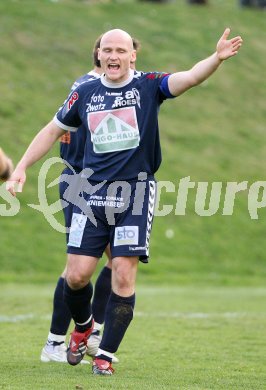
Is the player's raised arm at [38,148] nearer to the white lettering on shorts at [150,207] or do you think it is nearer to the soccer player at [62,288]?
the soccer player at [62,288]

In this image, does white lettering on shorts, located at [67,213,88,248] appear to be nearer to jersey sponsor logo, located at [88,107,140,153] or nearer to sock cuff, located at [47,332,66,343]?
jersey sponsor logo, located at [88,107,140,153]

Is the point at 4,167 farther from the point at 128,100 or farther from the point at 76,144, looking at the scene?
the point at 76,144

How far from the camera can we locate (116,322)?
7082 millimetres

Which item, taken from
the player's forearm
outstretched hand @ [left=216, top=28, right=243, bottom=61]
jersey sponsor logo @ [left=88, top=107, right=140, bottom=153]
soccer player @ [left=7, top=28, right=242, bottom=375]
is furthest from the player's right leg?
outstretched hand @ [left=216, top=28, right=243, bottom=61]

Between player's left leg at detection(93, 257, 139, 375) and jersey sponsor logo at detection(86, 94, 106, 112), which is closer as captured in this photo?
player's left leg at detection(93, 257, 139, 375)

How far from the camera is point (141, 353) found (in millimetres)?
8359

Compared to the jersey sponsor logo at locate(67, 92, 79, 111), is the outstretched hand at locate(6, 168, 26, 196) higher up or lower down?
lower down

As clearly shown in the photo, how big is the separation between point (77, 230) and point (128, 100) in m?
0.96

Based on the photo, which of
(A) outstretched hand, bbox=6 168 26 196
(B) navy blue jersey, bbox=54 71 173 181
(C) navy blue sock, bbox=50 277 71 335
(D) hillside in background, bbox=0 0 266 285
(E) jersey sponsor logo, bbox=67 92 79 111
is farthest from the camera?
(D) hillside in background, bbox=0 0 266 285

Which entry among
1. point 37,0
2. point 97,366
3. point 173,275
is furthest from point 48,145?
point 37,0

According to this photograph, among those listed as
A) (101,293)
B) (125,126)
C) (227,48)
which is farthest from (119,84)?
(101,293)

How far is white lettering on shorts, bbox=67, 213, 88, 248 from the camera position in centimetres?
715

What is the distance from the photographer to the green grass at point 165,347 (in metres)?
6.70

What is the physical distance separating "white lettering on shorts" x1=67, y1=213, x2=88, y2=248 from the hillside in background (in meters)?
10.8
